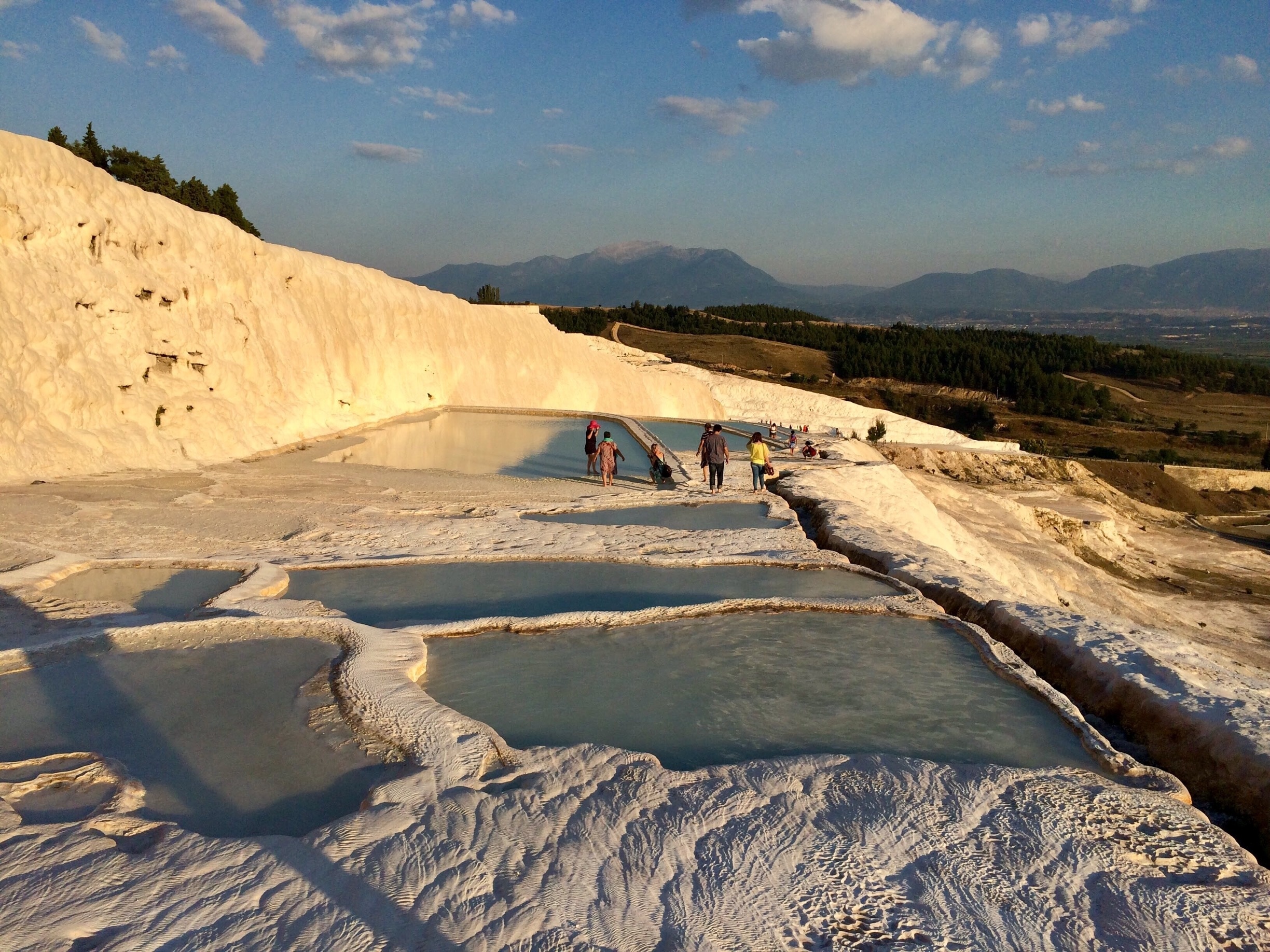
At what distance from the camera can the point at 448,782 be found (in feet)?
12.8

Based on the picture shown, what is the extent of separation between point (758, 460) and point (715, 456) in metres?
0.82

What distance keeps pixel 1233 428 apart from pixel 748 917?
2271 inches

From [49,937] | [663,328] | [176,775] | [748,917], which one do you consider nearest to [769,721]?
[748,917]

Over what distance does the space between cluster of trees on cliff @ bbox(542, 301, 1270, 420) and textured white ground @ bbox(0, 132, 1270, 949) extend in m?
44.8

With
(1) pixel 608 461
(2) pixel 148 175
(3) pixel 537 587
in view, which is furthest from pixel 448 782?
(2) pixel 148 175

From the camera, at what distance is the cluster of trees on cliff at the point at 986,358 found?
55125 millimetres

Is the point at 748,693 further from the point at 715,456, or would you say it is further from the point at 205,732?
the point at 715,456

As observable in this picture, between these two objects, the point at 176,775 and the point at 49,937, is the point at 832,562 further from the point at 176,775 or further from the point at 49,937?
the point at 49,937

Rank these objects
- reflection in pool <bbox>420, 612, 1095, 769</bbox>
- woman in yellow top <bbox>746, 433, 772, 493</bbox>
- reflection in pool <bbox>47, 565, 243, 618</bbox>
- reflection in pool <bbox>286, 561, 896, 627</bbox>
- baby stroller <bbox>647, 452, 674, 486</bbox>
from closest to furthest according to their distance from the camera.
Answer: reflection in pool <bbox>420, 612, 1095, 769</bbox>, reflection in pool <bbox>47, 565, 243, 618</bbox>, reflection in pool <bbox>286, 561, 896, 627</bbox>, woman in yellow top <bbox>746, 433, 772, 493</bbox>, baby stroller <bbox>647, 452, 674, 486</bbox>

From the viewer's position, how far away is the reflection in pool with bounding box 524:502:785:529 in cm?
1009

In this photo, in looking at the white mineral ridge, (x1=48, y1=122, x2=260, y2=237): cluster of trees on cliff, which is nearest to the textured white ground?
the white mineral ridge

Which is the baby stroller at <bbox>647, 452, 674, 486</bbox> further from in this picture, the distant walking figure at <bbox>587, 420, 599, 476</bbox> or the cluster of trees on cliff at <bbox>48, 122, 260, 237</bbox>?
the cluster of trees on cliff at <bbox>48, 122, 260, 237</bbox>

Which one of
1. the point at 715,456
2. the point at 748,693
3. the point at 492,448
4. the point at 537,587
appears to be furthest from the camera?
the point at 492,448

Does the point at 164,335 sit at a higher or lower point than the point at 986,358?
higher
